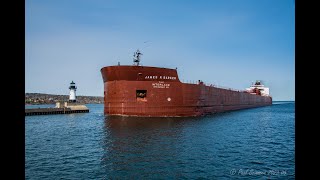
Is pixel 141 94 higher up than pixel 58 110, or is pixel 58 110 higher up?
pixel 141 94

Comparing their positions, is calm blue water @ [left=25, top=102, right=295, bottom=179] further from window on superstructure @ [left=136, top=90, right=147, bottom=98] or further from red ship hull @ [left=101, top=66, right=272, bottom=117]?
window on superstructure @ [left=136, top=90, right=147, bottom=98]

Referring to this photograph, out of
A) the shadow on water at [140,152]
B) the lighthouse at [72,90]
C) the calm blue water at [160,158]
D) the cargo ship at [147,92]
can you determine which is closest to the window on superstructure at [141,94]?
the cargo ship at [147,92]

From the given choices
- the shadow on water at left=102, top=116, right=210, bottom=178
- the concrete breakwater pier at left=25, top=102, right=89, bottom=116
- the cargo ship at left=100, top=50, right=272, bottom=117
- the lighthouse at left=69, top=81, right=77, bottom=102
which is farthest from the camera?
the lighthouse at left=69, top=81, right=77, bottom=102

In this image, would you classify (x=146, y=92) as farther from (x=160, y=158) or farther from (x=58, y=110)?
(x=58, y=110)

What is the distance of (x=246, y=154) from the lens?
43.3 feet

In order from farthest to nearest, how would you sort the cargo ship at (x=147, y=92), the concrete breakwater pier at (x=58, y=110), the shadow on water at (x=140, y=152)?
the concrete breakwater pier at (x=58, y=110), the cargo ship at (x=147, y=92), the shadow on water at (x=140, y=152)

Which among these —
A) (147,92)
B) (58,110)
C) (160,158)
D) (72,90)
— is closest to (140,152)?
(160,158)

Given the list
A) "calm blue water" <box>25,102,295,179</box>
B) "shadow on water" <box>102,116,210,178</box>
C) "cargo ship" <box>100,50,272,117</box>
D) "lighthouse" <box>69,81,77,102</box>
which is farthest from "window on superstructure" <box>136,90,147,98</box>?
"lighthouse" <box>69,81,77,102</box>

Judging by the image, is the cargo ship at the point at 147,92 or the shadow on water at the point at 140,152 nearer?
the shadow on water at the point at 140,152

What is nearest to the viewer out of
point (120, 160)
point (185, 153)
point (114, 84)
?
point (120, 160)

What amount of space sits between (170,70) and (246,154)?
57.3 ft

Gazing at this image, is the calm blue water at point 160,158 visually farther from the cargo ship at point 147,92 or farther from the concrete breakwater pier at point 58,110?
the concrete breakwater pier at point 58,110
